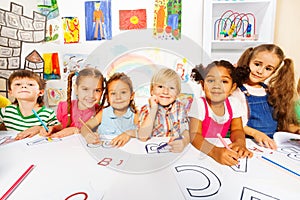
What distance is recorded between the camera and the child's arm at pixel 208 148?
77 centimetres

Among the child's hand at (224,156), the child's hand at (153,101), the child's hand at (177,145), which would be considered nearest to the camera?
the child's hand at (224,156)

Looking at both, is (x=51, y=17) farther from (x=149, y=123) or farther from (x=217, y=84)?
(x=217, y=84)

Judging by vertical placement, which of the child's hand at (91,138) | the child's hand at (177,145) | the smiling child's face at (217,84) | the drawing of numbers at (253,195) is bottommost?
the drawing of numbers at (253,195)

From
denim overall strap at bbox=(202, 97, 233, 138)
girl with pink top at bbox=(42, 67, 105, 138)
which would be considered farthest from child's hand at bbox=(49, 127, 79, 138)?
denim overall strap at bbox=(202, 97, 233, 138)

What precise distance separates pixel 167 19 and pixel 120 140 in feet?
1.99

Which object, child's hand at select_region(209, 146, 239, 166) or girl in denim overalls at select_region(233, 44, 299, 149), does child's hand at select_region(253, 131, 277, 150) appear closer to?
girl in denim overalls at select_region(233, 44, 299, 149)

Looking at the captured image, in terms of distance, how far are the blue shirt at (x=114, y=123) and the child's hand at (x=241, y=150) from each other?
38 cm

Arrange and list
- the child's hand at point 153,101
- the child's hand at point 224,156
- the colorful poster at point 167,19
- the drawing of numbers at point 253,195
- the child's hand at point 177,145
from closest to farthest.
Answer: the drawing of numbers at point 253,195
the child's hand at point 224,156
the child's hand at point 177,145
the child's hand at point 153,101
the colorful poster at point 167,19

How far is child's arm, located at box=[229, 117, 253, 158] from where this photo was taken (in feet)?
2.69

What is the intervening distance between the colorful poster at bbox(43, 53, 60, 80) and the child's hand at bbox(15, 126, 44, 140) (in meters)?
0.27

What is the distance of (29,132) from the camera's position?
1004 millimetres

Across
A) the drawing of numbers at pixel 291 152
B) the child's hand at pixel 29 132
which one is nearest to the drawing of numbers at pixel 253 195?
the drawing of numbers at pixel 291 152

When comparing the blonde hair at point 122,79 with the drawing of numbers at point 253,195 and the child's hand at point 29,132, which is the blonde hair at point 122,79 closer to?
the child's hand at point 29,132

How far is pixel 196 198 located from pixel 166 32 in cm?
80
